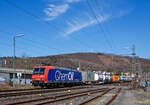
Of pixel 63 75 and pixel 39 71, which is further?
pixel 63 75

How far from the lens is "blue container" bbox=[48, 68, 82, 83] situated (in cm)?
3022

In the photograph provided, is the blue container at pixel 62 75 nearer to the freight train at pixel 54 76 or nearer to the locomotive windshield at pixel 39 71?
the freight train at pixel 54 76

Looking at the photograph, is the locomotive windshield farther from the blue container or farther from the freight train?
the blue container

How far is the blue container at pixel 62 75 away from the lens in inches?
1190

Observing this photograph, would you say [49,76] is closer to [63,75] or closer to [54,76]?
[54,76]

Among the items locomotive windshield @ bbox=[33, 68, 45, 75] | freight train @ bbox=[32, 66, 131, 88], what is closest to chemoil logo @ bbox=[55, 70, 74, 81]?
freight train @ bbox=[32, 66, 131, 88]

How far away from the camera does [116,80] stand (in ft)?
264

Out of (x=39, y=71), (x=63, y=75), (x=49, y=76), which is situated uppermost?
(x=39, y=71)

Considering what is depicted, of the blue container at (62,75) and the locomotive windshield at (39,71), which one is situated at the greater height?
the locomotive windshield at (39,71)

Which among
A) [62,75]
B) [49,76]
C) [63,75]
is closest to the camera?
[49,76]

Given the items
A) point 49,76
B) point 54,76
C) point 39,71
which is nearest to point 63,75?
point 54,76

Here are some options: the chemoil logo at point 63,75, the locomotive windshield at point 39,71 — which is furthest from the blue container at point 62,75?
the locomotive windshield at point 39,71

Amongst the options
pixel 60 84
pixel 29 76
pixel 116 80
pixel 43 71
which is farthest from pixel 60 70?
pixel 116 80

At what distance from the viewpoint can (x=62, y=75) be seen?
3419 cm
